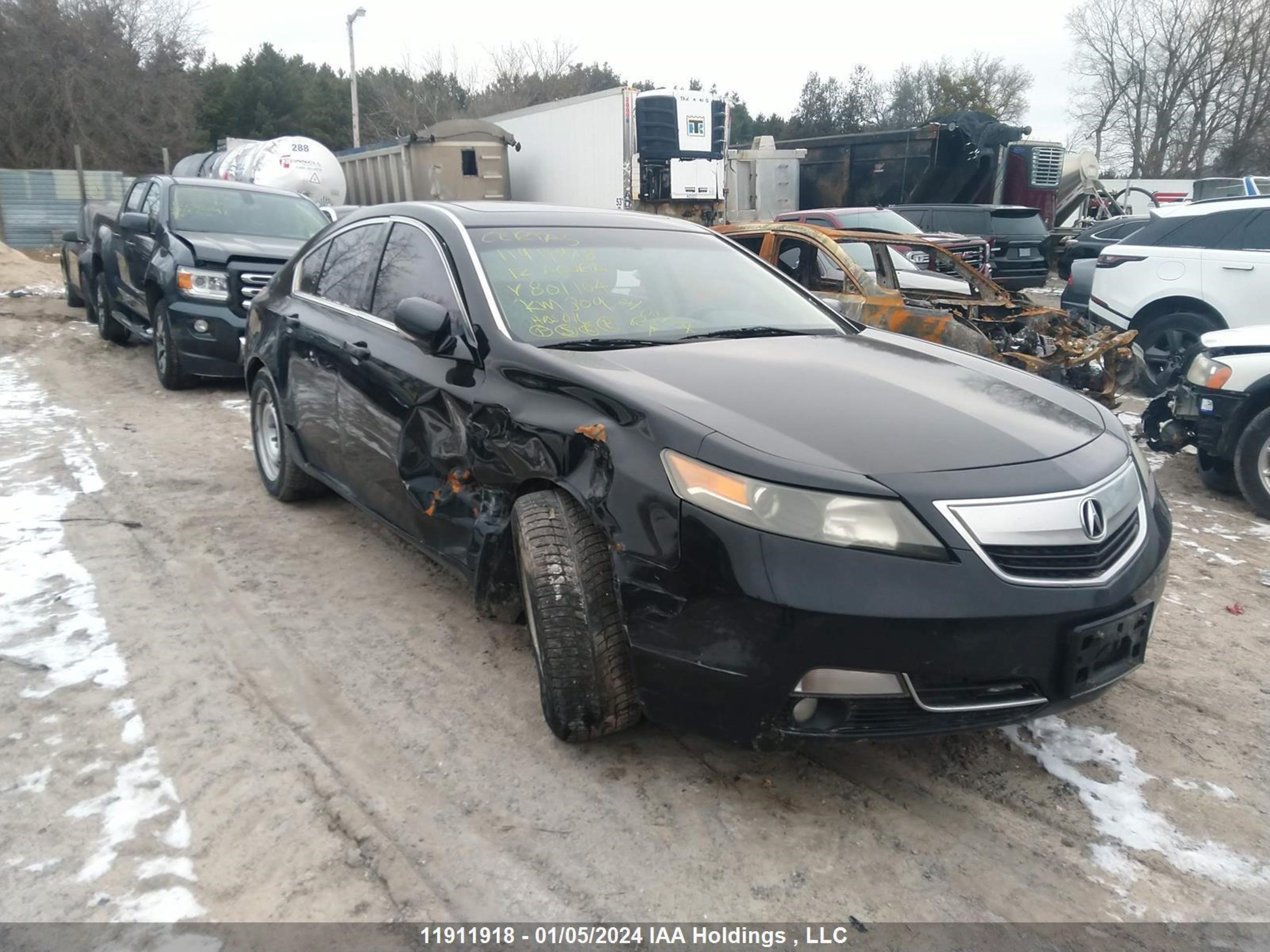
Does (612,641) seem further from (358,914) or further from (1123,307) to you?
(1123,307)

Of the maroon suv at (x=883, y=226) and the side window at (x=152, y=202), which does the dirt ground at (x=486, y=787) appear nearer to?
the side window at (x=152, y=202)

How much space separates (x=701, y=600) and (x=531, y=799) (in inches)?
33.2

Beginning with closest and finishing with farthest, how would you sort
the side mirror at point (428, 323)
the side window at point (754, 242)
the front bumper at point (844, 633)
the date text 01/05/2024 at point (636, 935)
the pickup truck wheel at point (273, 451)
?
the date text 01/05/2024 at point (636, 935) < the front bumper at point (844, 633) < the side mirror at point (428, 323) < the pickup truck wheel at point (273, 451) < the side window at point (754, 242)

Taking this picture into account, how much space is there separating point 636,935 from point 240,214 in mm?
8663

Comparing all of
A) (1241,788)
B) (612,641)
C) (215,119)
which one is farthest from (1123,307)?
(215,119)

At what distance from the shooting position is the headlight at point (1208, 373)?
5.73m

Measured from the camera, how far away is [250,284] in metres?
8.26

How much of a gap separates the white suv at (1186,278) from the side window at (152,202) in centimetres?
923

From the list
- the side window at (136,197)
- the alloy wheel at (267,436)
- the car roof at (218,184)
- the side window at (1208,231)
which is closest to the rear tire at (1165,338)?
the side window at (1208,231)

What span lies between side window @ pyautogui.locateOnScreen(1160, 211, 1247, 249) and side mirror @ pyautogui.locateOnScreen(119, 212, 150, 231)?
952 centimetres

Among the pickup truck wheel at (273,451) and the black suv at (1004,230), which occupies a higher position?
the black suv at (1004,230)

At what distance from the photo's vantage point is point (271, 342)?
205 inches

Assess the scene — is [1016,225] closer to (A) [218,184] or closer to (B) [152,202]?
(A) [218,184]

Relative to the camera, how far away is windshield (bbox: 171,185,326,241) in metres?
8.95
